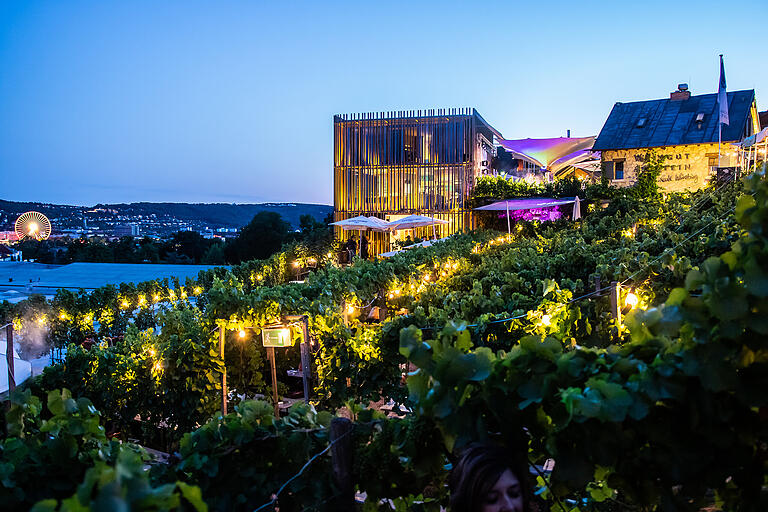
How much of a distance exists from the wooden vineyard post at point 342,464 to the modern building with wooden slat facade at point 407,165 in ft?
73.7

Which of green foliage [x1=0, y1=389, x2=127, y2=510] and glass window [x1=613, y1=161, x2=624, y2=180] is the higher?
glass window [x1=613, y1=161, x2=624, y2=180]

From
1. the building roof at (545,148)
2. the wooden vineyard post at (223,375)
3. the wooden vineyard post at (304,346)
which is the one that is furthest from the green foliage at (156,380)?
the building roof at (545,148)

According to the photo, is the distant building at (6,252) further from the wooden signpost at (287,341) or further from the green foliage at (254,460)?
the green foliage at (254,460)

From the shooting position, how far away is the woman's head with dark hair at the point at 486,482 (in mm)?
1476

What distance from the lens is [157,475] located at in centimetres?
182

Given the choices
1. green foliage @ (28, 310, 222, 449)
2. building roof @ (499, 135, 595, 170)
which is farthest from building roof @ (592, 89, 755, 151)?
green foliage @ (28, 310, 222, 449)

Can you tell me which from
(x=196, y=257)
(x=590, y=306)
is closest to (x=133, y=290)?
(x=590, y=306)

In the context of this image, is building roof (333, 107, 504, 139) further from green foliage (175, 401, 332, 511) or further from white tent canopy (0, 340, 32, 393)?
green foliage (175, 401, 332, 511)

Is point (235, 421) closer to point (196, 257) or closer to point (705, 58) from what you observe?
point (705, 58)

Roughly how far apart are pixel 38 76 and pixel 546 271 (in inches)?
3930

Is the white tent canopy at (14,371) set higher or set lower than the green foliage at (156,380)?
higher

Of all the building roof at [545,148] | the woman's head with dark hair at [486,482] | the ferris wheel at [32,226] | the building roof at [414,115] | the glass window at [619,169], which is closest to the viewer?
the woman's head with dark hair at [486,482]

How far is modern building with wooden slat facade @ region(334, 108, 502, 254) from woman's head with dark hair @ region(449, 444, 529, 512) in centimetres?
2275

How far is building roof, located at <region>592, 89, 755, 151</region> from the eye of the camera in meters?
20.9
